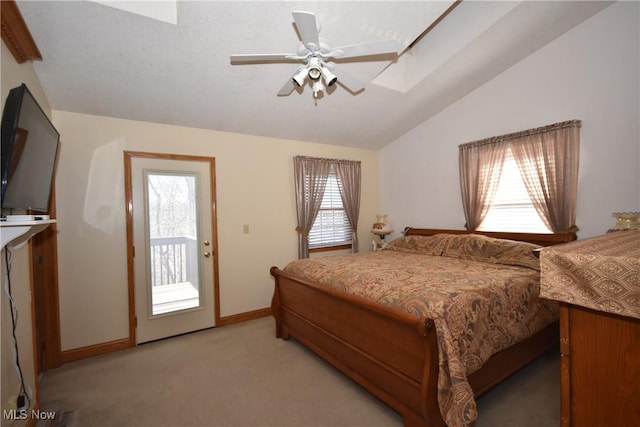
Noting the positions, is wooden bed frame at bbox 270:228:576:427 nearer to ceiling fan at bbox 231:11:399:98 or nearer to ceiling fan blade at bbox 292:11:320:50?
ceiling fan at bbox 231:11:399:98

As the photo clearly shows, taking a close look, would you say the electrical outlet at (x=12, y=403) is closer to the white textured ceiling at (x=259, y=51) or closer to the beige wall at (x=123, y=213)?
the beige wall at (x=123, y=213)

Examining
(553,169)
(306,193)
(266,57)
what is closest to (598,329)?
(266,57)

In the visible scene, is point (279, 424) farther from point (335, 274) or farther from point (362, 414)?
point (335, 274)

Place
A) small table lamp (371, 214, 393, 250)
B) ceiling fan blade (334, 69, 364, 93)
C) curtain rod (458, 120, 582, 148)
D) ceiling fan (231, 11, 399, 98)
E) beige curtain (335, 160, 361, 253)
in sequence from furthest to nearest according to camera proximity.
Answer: small table lamp (371, 214, 393, 250) → beige curtain (335, 160, 361, 253) → curtain rod (458, 120, 582, 148) → ceiling fan blade (334, 69, 364, 93) → ceiling fan (231, 11, 399, 98)

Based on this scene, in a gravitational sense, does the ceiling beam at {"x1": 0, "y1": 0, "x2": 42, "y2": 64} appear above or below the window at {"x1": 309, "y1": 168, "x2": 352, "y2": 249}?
above

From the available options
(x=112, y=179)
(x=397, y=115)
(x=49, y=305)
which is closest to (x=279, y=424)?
(x=49, y=305)

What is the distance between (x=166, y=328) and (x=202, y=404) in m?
1.45

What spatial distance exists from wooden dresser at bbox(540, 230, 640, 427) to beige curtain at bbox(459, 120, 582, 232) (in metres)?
2.24

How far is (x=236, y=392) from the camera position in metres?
2.30

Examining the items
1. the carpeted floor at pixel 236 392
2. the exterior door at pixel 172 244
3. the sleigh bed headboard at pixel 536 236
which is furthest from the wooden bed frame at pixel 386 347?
the exterior door at pixel 172 244

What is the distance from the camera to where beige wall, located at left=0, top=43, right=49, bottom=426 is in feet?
5.28

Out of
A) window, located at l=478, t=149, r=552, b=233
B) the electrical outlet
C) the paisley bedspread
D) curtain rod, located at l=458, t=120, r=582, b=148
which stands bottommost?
the electrical outlet

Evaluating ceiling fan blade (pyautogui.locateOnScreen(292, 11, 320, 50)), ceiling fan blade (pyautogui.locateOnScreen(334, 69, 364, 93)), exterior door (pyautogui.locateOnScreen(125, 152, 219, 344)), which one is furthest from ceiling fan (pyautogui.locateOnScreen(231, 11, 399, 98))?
exterior door (pyautogui.locateOnScreen(125, 152, 219, 344))

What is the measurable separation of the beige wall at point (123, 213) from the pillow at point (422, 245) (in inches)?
58.5
